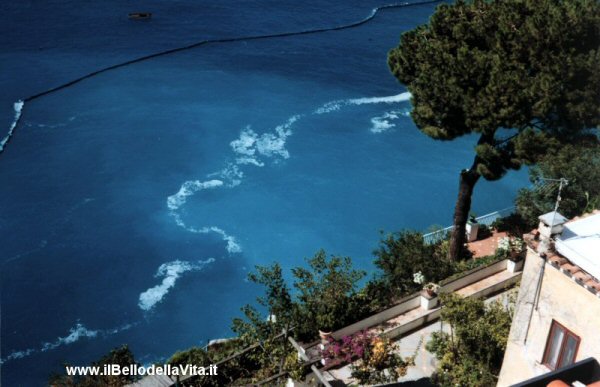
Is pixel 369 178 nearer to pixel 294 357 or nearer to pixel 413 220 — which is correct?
pixel 413 220

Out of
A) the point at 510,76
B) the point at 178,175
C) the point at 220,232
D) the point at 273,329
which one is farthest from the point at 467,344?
the point at 178,175

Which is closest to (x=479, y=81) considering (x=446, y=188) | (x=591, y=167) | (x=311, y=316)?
(x=591, y=167)

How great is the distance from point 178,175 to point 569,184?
17872 millimetres

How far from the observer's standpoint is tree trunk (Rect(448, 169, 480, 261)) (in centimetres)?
2238

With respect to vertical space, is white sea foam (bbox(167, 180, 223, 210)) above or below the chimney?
below

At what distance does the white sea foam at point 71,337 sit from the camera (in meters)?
21.9

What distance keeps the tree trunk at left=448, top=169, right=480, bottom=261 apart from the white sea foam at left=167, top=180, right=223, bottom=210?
1215 cm

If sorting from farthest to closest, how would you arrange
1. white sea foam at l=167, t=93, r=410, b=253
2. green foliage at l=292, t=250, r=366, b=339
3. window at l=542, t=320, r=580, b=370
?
white sea foam at l=167, t=93, r=410, b=253, green foliage at l=292, t=250, r=366, b=339, window at l=542, t=320, r=580, b=370

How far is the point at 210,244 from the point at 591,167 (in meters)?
14.9

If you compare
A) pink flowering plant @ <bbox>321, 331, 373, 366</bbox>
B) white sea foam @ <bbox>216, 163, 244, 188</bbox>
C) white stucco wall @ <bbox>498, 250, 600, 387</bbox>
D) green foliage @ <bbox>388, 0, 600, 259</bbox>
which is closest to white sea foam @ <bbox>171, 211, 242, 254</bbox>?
white sea foam @ <bbox>216, 163, 244, 188</bbox>

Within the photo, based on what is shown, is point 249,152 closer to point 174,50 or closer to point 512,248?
point 174,50

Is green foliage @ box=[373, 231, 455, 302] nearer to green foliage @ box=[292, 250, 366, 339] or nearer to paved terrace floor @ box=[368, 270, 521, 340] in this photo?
paved terrace floor @ box=[368, 270, 521, 340]

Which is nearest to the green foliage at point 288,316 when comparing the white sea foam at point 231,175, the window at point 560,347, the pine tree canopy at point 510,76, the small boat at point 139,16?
the pine tree canopy at point 510,76

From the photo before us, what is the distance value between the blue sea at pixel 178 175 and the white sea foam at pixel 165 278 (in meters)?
0.06
